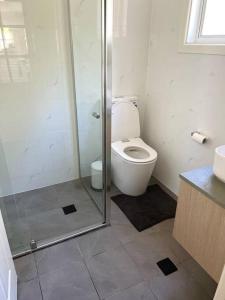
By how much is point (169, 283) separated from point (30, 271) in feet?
3.01

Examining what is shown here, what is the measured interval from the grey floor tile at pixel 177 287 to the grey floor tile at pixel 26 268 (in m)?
0.78

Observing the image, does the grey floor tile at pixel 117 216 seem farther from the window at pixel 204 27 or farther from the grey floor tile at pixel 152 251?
the window at pixel 204 27

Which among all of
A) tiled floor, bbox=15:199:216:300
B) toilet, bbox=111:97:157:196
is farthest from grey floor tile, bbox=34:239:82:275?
toilet, bbox=111:97:157:196

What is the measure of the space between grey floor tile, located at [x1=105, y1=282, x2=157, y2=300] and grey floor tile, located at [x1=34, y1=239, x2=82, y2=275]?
0.37 m

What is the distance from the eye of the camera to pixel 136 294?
1.38 meters

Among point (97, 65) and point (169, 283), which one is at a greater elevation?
point (97, 65)

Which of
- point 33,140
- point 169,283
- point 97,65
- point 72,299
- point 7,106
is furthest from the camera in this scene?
point 33,140

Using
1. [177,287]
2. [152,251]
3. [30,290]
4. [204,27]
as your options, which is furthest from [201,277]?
[204,27]

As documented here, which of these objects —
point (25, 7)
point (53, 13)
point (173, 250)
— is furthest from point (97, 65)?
point (173, 250)

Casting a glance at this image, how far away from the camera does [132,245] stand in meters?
1.71

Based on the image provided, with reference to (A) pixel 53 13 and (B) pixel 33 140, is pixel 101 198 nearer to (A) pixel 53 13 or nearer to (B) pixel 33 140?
(B) pixel 33 140

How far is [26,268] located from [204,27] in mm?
2173

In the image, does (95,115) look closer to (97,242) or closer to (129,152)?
(129,152)

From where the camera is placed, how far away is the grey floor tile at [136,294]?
1355 mm
